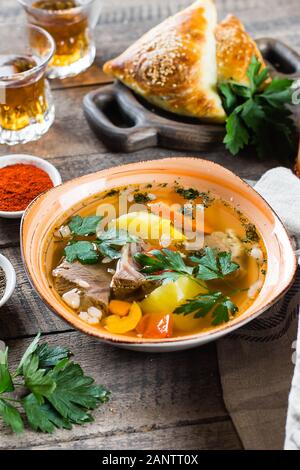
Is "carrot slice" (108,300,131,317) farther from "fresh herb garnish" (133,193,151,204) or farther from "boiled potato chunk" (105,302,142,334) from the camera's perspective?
"fresh herb garnish" (133,193,151,204)

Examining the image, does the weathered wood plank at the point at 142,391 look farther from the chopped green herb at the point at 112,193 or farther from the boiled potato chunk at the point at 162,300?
the chopped green herb at the point at 112,193

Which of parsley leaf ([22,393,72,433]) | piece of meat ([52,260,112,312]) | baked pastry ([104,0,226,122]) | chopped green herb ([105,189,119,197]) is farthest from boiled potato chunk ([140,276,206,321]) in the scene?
baked pastry ([104,0,226,122])

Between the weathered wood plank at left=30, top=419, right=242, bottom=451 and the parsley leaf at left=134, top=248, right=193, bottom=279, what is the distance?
40cm

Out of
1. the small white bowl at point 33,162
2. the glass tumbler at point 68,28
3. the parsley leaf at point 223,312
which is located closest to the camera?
the parsley leaf at point 223,312

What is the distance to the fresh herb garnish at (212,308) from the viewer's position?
1.83 meters

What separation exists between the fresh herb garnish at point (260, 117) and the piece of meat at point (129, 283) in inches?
32.1

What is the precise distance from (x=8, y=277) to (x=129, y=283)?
0.38m

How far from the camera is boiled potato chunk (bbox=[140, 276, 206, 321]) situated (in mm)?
1883

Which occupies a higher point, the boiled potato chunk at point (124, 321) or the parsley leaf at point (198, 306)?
the parsley leaf at point (198, 306)

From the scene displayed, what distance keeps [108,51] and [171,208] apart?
122cm

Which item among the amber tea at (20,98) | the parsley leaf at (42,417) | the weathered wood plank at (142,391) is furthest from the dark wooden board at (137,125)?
the parsley leaf at (42,417)

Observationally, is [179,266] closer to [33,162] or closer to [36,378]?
[36,378]

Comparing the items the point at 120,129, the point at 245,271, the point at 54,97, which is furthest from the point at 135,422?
the point at 54,97
